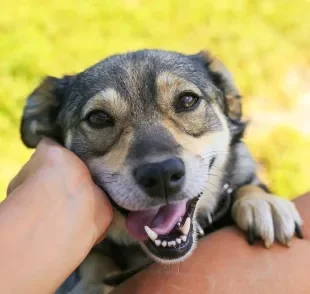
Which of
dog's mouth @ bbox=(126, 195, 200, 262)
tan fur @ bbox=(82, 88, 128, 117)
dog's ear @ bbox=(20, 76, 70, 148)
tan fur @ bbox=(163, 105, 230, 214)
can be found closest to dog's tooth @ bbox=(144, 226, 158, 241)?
dog's mouth @ bbox=(126, 195, 200, 262)

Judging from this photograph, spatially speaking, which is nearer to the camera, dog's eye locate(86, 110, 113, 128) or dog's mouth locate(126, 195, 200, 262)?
dog's mouth locate(126, 195, 200, 262)

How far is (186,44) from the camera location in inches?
151

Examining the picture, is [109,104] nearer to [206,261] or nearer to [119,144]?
[119,144]

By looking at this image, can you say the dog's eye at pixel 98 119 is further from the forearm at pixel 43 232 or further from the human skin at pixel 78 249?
the forearm at pixel 43 232

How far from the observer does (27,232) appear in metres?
1.32

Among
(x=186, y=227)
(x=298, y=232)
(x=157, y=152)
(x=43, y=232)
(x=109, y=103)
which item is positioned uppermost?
(x=109, y=103)

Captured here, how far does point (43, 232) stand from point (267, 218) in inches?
29.0

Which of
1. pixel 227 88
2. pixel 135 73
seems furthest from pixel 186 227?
pixel 227 88

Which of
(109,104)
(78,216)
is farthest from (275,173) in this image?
(78,216)

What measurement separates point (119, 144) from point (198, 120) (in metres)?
0.31

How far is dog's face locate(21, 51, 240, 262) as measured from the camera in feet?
5.20

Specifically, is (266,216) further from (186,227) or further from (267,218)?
(186,227)

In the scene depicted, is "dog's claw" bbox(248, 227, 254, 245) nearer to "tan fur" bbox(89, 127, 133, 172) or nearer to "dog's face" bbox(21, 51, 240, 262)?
"dog's face" bbox(21, 51, 240, 262)

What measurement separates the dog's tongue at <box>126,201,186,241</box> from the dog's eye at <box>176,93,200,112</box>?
37cm
